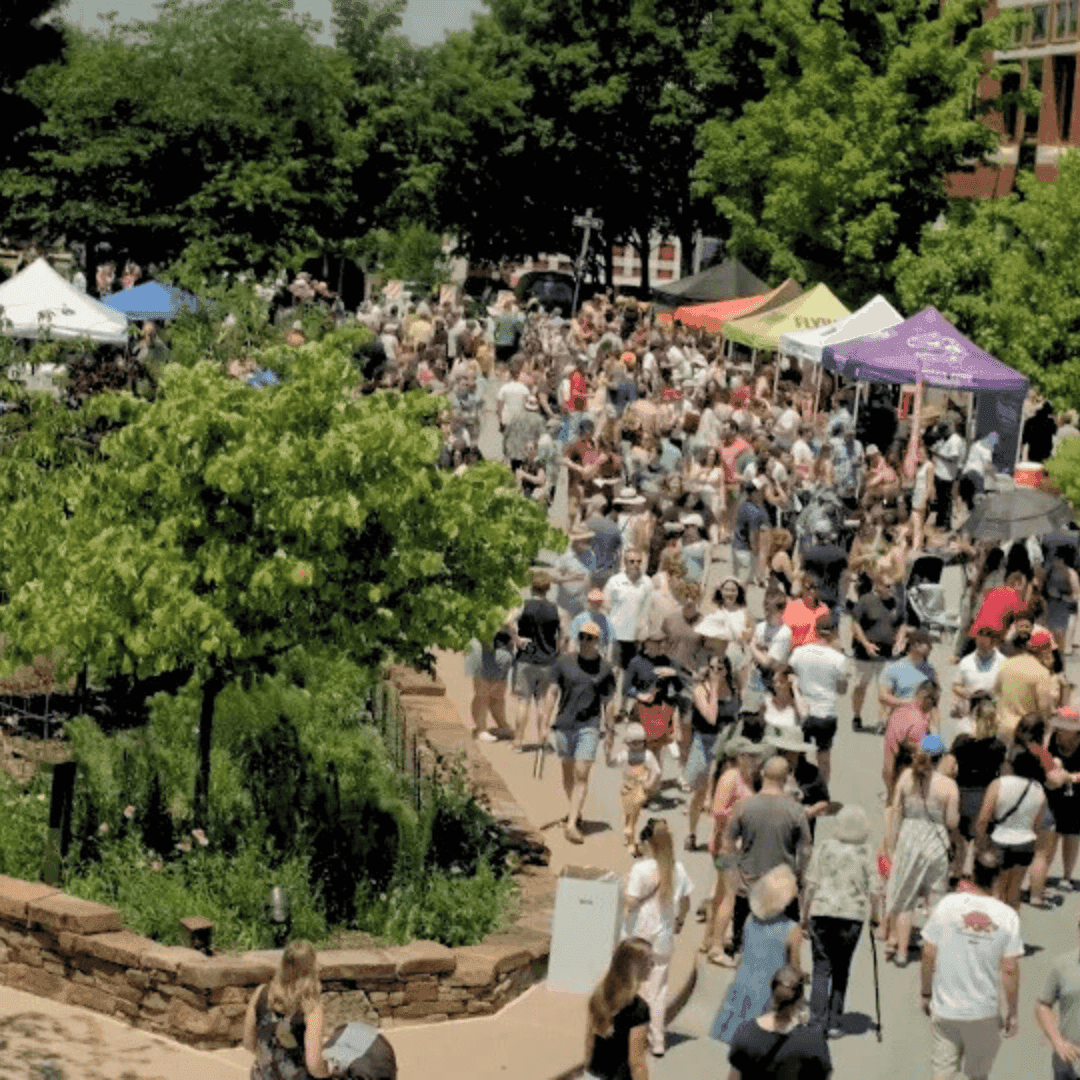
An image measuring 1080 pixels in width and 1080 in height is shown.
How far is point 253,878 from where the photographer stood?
14.4m

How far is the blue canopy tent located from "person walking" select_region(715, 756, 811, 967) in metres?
23.8

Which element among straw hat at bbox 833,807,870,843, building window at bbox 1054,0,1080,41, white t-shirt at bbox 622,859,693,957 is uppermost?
building window at bbox 1054,0,1080,41

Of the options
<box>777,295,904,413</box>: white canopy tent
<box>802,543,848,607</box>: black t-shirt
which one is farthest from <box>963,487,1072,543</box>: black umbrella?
<box>777,295,904,413</box>: white canopy tent

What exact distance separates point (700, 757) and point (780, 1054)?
7065 mm

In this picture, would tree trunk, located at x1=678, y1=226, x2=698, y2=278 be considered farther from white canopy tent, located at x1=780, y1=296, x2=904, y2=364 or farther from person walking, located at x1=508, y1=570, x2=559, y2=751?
person walking, located at x1=508, y1=570, x2=559, y2=751

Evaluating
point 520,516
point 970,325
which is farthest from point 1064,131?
point 520,516

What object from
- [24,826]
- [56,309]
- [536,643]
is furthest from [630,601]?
[56,309]

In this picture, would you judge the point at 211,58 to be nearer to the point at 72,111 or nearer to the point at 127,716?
the point at 72,111

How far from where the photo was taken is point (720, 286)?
44781 mm

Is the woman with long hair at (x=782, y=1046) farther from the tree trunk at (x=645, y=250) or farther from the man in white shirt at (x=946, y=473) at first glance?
the tree trunk at (x=645, y=250)

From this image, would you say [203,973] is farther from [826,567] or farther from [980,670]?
[826,567]

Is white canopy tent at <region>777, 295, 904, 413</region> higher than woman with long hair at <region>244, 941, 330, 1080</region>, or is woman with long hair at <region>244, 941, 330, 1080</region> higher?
white canopy tent at <region>777, 295, 904, 413</region>

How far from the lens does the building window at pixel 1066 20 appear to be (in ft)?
193

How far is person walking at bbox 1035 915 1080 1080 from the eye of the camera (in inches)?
443
